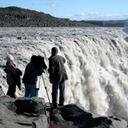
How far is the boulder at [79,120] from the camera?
14.4ft

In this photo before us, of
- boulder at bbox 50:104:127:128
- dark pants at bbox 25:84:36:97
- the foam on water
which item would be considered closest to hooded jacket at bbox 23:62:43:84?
dark pants at bbox 25:84:36:97

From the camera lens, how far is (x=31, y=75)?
5391 mm

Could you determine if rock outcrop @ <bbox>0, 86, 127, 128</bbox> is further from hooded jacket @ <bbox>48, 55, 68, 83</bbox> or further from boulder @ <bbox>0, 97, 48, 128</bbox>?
hooded jacket @ <bbox>48, 55, 68, 83</bbox>

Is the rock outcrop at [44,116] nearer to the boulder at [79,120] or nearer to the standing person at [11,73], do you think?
the boulder at [79,120]

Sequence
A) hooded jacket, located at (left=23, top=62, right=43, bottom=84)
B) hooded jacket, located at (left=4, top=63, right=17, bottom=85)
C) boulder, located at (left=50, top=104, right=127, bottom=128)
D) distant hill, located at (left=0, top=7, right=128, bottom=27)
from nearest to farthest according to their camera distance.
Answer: boulder, located at (left=50, top=104, right=127, bottom=128) → hooded jacket, located at (left=4, top=63, right=17, bottom=85) → hooded jacket, located at (left=23, top=62, right=43, bottom=84) → distant hill, located at (left=0, top=7, right=128, bottom=27)

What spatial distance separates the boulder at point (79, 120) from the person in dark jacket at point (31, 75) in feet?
2.79

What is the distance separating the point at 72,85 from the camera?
396 inches

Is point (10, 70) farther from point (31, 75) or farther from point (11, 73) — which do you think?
point (31, 75)

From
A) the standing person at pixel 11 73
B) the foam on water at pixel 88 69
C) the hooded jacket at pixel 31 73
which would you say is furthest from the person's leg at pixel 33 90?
the foam on water at pixel 88 69

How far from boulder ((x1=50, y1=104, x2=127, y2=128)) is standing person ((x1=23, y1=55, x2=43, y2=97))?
0.85 m

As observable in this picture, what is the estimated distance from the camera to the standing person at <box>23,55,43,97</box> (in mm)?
5347

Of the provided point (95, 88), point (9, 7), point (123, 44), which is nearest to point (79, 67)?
point (95, 88)

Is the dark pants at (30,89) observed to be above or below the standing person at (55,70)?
below

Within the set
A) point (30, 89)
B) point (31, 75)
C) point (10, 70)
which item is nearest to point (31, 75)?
point (31, 75)
